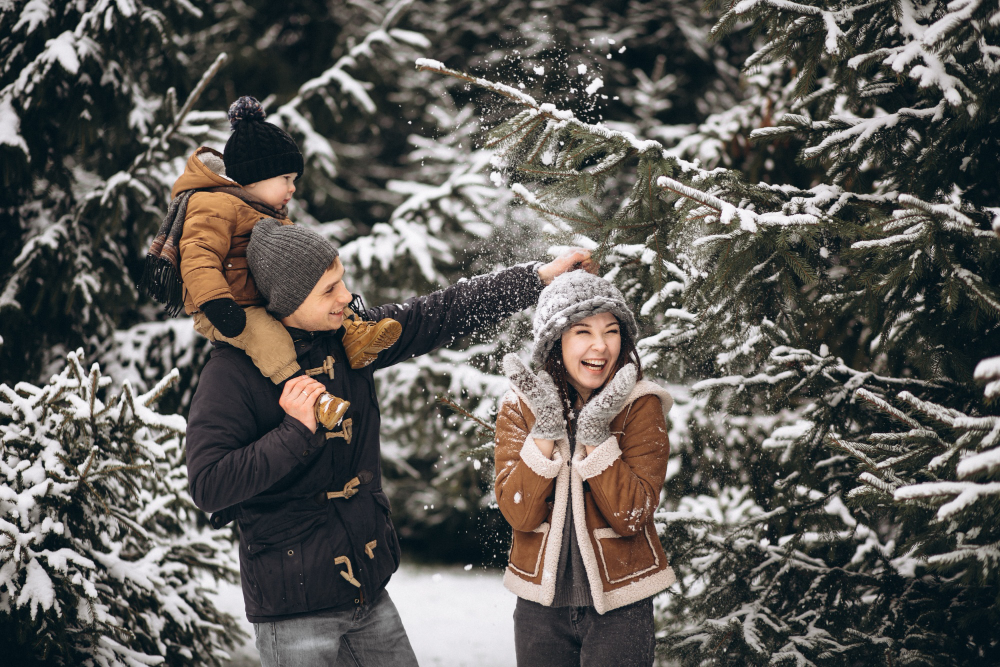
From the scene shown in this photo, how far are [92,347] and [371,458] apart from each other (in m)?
3.65

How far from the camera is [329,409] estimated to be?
7.44ft

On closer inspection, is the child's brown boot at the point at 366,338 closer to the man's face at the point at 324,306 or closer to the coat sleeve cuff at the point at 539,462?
the man's face at the point at 324,306

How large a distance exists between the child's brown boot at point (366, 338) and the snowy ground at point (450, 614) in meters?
2.76

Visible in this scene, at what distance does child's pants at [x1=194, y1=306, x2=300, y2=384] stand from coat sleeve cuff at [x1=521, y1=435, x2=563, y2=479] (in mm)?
819

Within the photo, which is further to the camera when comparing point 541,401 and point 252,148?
point 252,148

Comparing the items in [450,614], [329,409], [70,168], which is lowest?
[450,614]

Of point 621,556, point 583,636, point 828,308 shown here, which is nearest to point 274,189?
point 621,556

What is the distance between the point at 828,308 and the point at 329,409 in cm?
219

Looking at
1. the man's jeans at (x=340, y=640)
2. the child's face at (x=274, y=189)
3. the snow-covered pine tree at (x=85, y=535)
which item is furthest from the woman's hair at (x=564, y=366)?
the snow-covered pine tree at (x=85, y=535)

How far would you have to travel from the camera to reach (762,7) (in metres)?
2.81

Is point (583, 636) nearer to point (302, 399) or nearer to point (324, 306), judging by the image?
point (302, 399)

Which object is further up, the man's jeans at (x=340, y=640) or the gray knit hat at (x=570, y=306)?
the gray knit hat at (x=570, y=306)

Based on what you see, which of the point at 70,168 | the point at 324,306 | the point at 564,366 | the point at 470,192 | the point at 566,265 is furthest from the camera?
the point at 470,192

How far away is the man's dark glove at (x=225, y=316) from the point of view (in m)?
2.24
